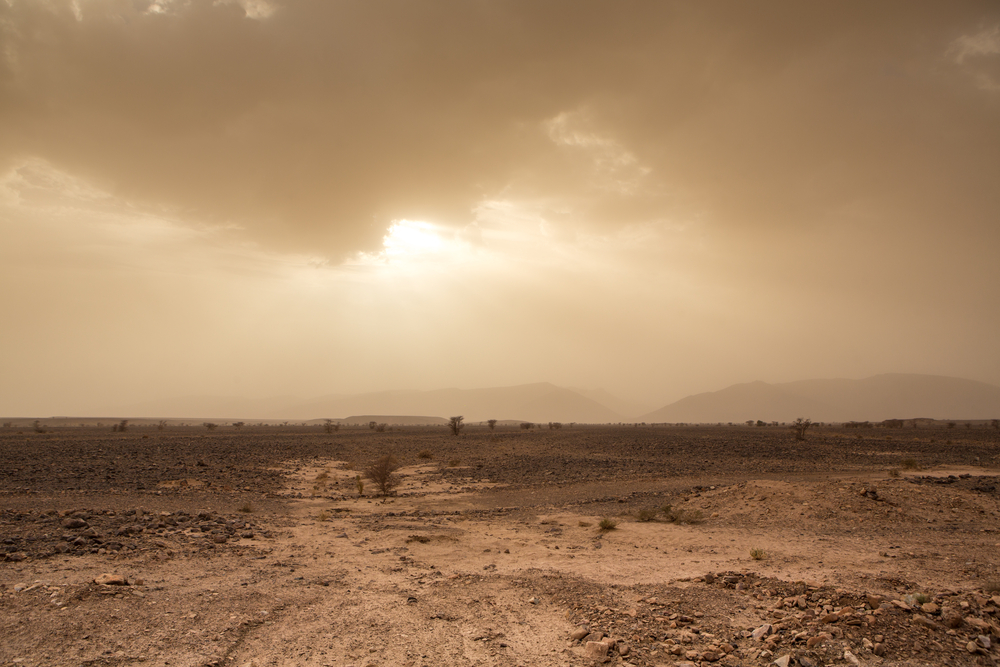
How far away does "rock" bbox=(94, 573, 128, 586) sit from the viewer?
8.27 meters

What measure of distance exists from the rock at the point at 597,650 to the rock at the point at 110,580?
788cm

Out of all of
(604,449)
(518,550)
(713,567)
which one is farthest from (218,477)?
(604,449)

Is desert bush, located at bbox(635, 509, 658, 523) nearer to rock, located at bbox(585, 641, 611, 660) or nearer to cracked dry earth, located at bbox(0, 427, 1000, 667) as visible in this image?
cracked dry earth, located at bbox(0, 427, 1000, 667)

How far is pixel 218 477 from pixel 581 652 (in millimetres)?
24716

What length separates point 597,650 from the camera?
6.43 meters

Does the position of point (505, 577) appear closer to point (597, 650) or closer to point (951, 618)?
point (597, 650)

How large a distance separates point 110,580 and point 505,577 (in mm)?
6937

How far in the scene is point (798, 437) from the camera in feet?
190

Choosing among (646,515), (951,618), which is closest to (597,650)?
(951,618)

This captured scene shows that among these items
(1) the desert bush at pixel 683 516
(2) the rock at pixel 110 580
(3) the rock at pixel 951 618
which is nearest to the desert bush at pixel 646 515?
(1) the desert bush at pixel 683 516

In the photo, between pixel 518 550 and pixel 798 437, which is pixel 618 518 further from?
pixel 798 437

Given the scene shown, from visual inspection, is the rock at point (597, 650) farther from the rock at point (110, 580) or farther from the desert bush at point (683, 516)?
the desert bush at point (683, 516)

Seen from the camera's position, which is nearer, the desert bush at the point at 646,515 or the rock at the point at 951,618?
the rock at the point at 951,618

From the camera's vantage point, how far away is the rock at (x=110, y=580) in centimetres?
827
